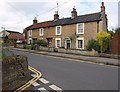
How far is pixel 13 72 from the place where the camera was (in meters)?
11.8

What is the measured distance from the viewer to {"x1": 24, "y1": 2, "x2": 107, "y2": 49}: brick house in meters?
40.5

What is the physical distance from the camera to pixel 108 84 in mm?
11578

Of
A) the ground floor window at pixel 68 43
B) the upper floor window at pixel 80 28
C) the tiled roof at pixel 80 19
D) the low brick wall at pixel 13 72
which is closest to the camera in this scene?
the low brick wall at pixel 13 72

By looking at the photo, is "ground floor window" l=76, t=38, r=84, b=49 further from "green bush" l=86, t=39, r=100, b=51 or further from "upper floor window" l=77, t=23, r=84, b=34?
"green bush" l=86, t=39, r=100, b=51

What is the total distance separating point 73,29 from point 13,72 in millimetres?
33884

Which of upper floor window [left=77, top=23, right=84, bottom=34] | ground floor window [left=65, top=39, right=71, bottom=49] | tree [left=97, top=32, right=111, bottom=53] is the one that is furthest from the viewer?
ground floor window [left=65, top=39, right=71, bottom=49]

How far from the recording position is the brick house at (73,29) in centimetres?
4047

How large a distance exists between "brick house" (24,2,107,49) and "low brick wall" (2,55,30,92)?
27819 millimetres

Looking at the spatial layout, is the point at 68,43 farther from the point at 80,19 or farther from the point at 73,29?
the point at 80,19

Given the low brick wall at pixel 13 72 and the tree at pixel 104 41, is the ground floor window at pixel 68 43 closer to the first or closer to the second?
the tree at pixel 104 41

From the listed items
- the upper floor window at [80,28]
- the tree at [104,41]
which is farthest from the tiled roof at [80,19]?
the tree at [104,41]

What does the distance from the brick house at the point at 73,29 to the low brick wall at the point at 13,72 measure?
27819mm

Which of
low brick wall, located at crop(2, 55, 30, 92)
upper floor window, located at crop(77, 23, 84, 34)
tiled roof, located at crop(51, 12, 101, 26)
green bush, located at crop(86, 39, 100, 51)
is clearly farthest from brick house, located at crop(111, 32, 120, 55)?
low brick wall, located at crop(2, 55, 30, 92)

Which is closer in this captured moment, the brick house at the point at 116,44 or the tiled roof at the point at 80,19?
the brick house at the point at 116,44
